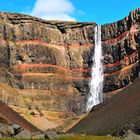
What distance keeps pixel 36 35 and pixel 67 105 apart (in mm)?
35093

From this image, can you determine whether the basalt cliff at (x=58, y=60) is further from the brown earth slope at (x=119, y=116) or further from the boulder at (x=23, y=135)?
the boulder at (x=23, y=135)

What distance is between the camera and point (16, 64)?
178 metres

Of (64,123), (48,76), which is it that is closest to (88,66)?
(48,76)

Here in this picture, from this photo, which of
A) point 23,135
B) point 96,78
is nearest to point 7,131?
point 23,135

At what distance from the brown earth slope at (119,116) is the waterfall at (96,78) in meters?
67.1

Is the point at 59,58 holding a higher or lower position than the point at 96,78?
higher

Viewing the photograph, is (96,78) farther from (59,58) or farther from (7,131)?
(7,131)

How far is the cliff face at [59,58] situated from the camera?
170875mm

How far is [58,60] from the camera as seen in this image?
188 m

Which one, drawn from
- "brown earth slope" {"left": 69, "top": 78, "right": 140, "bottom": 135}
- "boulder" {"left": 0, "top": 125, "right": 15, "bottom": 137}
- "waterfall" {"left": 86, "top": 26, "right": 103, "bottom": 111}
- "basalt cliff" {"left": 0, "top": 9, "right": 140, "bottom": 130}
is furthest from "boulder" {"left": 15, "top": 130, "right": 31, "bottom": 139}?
"waterfall" {"left": 86, "top": 26, "right": 103, "bottom": 111}

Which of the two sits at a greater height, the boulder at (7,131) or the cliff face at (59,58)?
the cliff face at (59,58)

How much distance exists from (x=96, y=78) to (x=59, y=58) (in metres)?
18.0

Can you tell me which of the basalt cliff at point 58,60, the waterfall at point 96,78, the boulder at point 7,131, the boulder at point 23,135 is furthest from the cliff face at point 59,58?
the boulder at point 23,135

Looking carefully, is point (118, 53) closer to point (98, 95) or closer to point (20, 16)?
point (98, 95)
